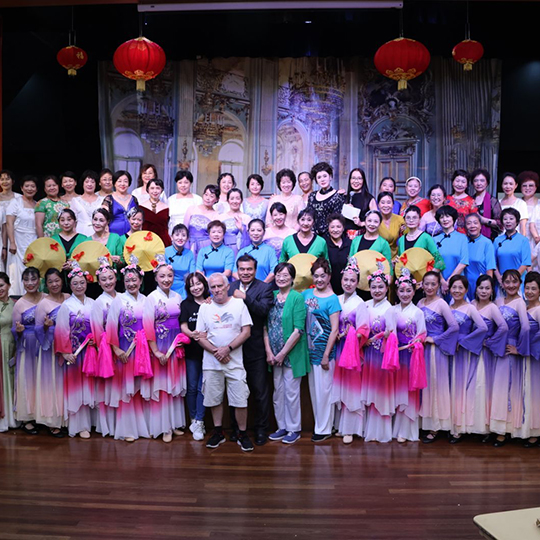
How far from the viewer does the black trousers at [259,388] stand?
484 centimetres

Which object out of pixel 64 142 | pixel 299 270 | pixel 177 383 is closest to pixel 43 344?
pixel 177 383

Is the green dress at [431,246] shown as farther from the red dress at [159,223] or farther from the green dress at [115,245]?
the green dress at [115,245]

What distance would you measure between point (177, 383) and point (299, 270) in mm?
1276

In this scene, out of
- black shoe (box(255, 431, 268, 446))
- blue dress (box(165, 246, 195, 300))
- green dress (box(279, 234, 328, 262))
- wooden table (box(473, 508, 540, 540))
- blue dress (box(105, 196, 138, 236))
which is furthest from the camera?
blue dress (box(105, 196, 138, 236))

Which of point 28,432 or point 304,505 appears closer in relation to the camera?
point 304,505

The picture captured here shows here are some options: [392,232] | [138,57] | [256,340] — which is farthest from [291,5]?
[256,340]

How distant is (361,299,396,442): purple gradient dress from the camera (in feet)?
15.8

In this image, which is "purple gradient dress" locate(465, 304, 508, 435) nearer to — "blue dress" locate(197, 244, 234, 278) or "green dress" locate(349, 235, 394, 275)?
"green dress" locate(349, 235, 394, 275)

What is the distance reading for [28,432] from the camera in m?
5.00

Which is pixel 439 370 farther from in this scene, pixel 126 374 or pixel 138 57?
pixel 138 57

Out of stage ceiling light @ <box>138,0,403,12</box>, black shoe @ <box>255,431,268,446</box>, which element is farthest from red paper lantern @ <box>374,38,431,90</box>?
black shoe @ <box>255,431,268,446</box>

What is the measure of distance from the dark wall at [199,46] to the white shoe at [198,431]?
184 inches

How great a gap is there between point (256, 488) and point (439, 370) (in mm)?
1721

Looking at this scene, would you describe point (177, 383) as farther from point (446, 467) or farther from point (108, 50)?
point (108, 50)
